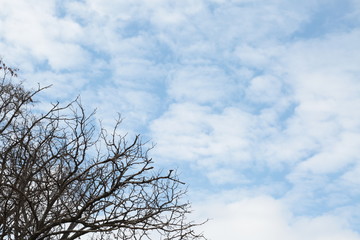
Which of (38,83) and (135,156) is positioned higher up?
(38,83)

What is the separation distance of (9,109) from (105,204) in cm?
464

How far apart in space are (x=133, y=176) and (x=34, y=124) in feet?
10.2

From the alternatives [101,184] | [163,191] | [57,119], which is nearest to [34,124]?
[57,119]

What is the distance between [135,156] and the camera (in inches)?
403

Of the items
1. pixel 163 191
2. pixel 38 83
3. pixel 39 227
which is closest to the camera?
pixel 39 227

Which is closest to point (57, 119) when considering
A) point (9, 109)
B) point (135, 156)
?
point (9, 109)

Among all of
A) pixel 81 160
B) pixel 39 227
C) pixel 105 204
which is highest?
pixel 81 160

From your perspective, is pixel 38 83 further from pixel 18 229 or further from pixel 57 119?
pixel 18 229

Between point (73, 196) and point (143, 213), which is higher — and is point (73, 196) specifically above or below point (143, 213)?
above

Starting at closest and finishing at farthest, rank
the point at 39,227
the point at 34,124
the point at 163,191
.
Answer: the point at 39,227
the point at 163,191
the point at 34,124

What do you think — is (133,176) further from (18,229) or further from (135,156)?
(18,229)

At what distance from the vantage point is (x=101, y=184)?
33.0ft

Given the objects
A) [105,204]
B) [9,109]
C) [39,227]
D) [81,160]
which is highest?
[9,109]

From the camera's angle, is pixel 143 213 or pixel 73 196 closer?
pixel 143 213
